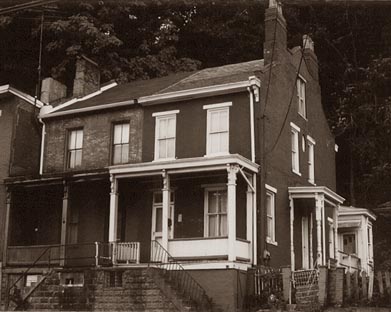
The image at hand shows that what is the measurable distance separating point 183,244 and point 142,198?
3823 millimetres

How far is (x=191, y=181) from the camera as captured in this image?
24.0m

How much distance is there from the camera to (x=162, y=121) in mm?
25688

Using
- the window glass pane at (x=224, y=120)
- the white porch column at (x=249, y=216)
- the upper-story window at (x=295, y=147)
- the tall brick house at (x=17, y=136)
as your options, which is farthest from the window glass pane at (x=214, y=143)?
the tall brick house at (x=17, y=136)

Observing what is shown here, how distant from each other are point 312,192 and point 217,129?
436 centimetres

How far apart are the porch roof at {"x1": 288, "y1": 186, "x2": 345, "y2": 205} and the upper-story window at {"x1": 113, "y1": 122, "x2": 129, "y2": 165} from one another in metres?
6.69

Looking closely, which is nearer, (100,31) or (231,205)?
(231,205)

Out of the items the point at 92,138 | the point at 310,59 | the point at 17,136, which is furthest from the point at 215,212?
the point at 310,59

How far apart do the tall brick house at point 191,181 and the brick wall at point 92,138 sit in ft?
0.15

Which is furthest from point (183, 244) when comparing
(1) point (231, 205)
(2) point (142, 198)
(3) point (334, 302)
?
(3) point (334, 302)

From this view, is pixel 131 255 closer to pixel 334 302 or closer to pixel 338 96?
pixel 334 302

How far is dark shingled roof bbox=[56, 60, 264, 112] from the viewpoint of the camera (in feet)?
83.3

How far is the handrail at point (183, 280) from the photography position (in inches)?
795

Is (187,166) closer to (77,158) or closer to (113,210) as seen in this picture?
(113,210)

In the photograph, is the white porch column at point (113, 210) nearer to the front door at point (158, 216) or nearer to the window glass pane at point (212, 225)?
the front door at point (158, 216)
